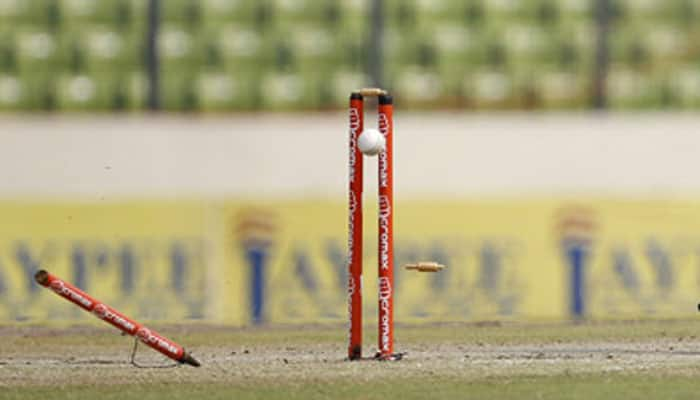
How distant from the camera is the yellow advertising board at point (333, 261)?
17.9 metres

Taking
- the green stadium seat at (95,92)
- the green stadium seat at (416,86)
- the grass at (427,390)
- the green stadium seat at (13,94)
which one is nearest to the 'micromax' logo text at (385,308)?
the grass at (427,390)

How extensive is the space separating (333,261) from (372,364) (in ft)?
16.2

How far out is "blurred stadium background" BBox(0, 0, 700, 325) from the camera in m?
17.9

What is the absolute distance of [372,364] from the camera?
1320 cm

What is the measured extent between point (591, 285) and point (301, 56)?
15.8ft

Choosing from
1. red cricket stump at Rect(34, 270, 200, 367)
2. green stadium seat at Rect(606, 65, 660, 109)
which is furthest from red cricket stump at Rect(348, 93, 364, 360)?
green stadium seat at Rect(606, 65, 660, 109)

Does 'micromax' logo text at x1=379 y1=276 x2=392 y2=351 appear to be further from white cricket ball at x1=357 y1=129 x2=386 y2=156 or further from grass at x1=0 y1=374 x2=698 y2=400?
grass at x1=0 y1=374 x2=698 y2=400

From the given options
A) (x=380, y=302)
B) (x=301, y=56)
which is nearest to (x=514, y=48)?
(x=301, y=56)

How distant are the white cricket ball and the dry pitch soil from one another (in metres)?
1.59

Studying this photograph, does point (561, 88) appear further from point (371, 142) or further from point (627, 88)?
point (371, 142)

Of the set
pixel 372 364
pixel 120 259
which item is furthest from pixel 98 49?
pixel 372 364

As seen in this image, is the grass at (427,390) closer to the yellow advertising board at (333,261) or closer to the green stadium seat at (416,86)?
the yellow advertising board at (333,261)

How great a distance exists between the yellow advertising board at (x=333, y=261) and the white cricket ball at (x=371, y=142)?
191 inches

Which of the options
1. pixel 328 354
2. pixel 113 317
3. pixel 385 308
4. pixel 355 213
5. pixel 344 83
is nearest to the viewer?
pixel 113 317
